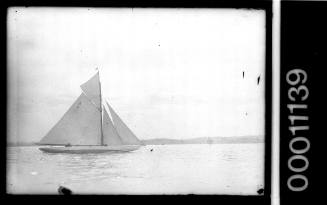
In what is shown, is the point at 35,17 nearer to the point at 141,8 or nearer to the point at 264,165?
the point at 141,8

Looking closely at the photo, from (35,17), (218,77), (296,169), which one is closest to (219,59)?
(218,77)

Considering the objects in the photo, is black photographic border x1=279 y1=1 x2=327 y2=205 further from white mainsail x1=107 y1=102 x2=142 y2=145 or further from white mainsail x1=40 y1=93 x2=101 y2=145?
white mainsail x1=40 y1=93 x2=101 y2=145

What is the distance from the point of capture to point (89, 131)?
1.93m

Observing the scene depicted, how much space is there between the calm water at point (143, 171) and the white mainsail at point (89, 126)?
0.05 m

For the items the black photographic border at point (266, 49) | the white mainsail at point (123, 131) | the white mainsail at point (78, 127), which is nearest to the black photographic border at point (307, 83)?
the black photographic border at point (266, 49)

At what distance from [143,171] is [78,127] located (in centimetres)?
26

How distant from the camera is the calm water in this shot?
1.92 metres

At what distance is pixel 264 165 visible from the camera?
1.92 meters

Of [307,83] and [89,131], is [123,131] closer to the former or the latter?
[89,131]

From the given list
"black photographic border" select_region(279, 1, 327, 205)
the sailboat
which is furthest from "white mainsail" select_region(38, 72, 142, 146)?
"black photographic border" select_region(279, 1, 327, 205)

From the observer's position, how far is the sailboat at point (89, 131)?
191cm

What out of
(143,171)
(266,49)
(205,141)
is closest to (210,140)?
(205,141)

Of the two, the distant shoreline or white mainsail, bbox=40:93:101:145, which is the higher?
white mainsail, bbox=40:93:101:145
